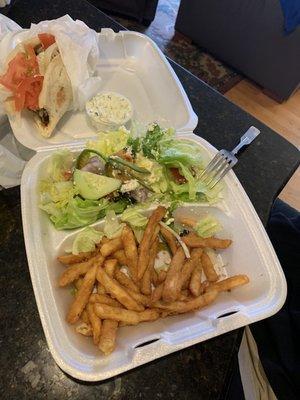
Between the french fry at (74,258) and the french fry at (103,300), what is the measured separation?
12 cm

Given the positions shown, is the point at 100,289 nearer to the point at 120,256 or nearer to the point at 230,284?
the point at 120,256

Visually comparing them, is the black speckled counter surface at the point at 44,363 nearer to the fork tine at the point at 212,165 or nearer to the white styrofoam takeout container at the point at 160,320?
the white styrofoam takeout container at the point at 160,320

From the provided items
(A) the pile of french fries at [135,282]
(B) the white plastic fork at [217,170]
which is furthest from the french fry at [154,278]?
(B) the white plastic fork at [217,170]

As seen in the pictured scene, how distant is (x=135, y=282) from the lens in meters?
1.04

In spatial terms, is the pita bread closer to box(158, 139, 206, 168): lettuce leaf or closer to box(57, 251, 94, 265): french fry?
box(158, 139, 206, 168): lettuce leaf

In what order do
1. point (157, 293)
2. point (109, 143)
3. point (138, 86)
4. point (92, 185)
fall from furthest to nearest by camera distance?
1. point (138, 86)
2. point (109, 143)
3. point (92, 185)
4. point (157, 293)

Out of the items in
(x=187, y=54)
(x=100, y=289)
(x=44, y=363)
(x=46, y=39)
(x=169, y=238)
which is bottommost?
(x=187, y=54)

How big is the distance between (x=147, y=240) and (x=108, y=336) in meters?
0.30

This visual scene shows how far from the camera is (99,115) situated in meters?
1.52

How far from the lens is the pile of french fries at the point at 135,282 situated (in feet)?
3.06

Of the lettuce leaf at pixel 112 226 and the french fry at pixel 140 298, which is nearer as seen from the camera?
the french fry at pixel 140 298

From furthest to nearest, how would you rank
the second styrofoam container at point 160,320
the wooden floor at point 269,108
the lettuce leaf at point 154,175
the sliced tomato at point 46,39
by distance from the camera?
the wooden floor at point 269,108 < the sliced tomato at point 46,39 < the lettuce leaf at point 154,175 < the second styrofoam container at point 160,320

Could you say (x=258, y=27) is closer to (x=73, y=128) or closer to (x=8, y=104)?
(x=73, y=128)

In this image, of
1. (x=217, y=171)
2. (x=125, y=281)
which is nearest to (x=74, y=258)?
(x=125, y=281)
